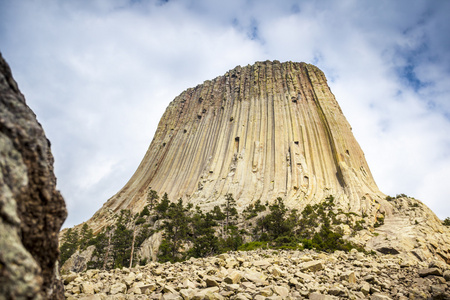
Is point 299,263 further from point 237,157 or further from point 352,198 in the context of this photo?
point 237,157

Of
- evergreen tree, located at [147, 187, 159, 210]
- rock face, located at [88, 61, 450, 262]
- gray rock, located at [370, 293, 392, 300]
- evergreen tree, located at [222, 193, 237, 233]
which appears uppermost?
rock face, located at [88, 61, 450, 262]

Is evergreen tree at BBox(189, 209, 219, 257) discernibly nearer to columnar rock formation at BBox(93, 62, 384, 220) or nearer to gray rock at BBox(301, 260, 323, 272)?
columnar rock formation at BBox(93, 62, 384, 220)

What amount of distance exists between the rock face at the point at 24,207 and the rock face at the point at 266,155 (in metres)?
26.6

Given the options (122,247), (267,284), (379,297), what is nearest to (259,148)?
(122,247)

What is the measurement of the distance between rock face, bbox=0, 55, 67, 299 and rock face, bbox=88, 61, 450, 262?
2662 cm

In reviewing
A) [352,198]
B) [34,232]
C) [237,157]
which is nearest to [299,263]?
[34,232]

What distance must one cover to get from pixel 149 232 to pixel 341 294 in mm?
30495

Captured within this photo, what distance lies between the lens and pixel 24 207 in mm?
2551

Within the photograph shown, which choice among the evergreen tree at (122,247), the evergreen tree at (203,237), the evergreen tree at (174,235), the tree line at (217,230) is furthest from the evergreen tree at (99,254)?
the evergreen tree at (203,237)

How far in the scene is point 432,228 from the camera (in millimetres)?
27266

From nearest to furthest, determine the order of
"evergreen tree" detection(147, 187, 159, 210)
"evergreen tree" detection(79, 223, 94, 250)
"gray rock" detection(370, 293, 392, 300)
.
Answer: "gray rock" detection(370, 293, 392, 300) → "evergreen tree" detection(79, 223, 94, 250) → "evergreen tree" detection(147, 187, 159, 210)

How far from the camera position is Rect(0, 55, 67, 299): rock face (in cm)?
196

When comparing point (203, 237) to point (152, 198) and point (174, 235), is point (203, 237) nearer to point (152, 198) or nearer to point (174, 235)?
point (174, 235)

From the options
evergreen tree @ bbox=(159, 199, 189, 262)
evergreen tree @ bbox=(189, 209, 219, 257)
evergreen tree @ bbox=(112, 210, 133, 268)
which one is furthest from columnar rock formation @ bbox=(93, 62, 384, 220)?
evergreen tree @ bbox=(112, 210, 133, 268)
